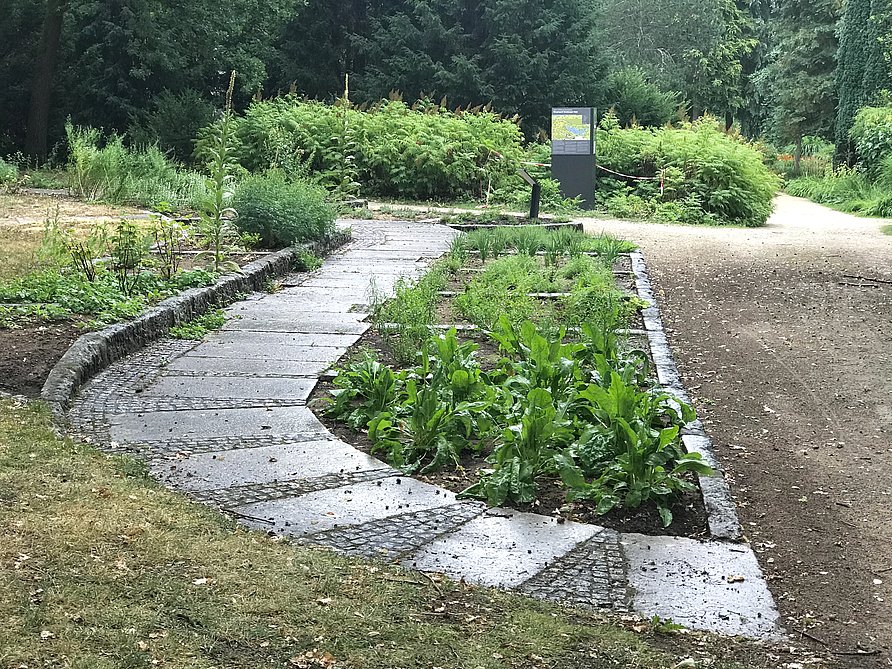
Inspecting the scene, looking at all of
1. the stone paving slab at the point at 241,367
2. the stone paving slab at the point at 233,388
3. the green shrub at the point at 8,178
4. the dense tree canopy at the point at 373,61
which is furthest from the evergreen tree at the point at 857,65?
the stone paving slab at the point at 233,388

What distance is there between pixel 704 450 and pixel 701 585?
132cm

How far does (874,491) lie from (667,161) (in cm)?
1429

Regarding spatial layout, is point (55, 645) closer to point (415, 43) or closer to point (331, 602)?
point (331, 602)

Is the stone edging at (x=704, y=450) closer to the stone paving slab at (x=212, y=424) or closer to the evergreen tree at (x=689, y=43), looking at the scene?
the stone paving slab at (x=212, y=424)

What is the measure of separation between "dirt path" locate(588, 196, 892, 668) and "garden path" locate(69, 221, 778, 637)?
0.83 feet

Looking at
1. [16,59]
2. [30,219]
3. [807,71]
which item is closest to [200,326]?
[30,219]

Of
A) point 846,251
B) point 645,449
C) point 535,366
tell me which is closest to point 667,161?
point 846,251

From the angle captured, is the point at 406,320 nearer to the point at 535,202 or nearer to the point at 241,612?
the point at 241,612

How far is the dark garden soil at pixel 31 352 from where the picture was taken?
5047mm

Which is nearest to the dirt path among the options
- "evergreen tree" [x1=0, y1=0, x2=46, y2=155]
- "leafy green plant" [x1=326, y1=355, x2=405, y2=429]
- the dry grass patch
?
"leafy green plant" [x1=326, y1=355, x2=405, y2=429]

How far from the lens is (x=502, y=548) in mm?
3432

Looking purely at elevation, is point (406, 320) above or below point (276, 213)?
below

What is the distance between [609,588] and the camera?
10.3ft

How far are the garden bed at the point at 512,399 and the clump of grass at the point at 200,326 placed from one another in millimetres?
1065
